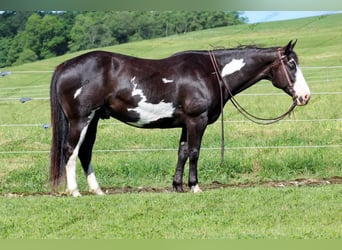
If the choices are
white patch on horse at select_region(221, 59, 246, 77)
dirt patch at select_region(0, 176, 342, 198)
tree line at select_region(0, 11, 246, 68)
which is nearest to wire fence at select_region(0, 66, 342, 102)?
tree line at select_region(0, 11, 246, 68)

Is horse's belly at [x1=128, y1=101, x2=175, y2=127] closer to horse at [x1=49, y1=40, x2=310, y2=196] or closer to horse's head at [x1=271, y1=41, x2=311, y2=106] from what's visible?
horse at [x1=49, y1=40, x2=310, y2=196]

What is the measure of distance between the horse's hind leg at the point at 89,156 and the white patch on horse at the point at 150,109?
626mm

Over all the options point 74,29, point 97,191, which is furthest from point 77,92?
point 74,29

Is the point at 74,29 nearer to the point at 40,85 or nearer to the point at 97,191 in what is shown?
the point at 40,85

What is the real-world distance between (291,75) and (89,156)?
287 centimetres

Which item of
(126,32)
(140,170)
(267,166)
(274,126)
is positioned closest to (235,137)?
(274,126)

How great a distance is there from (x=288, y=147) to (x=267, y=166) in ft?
2.47

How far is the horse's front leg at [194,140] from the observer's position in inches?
317

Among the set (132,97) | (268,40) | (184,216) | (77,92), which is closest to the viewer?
(184,216)

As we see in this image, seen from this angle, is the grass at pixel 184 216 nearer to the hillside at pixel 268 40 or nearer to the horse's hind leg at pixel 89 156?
the horse's hind leg at pixel 89 156

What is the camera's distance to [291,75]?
8336 mm

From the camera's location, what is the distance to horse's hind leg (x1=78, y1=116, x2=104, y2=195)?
8312 mm

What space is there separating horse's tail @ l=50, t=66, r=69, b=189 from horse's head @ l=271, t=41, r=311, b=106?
2891 mm

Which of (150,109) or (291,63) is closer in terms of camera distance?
(150,109)
